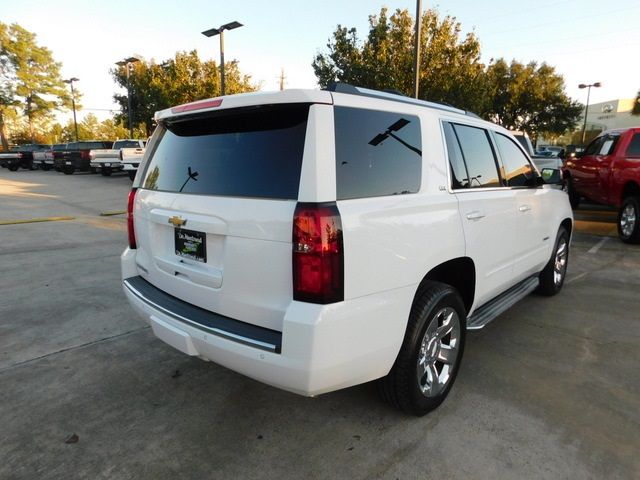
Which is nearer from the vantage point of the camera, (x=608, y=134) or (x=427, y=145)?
(x=427, y=145)

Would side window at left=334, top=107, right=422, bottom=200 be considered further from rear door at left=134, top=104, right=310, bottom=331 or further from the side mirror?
the side mirror

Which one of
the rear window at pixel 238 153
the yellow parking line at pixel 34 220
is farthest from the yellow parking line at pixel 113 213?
the rear window at pixel 238 153

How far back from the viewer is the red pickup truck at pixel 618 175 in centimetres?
755

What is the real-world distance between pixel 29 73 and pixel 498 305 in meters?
64.3

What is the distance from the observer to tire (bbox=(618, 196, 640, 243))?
7.41 metres

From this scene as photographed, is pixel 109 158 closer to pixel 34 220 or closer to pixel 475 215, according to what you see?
pixel 34 220

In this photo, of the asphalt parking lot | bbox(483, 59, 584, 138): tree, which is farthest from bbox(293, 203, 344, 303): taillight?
bbox(483, 59, 584, 138): tree

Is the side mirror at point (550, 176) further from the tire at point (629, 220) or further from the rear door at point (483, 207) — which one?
the tire at point (629, 220)

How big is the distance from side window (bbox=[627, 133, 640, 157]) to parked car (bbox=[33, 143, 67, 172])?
2898cm

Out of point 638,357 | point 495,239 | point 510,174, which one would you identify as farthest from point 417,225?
point 638,357

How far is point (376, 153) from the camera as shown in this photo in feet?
7.76

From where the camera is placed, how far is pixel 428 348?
8.80 feet

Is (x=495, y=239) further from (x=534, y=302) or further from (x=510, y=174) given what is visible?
(x=534, y=302)

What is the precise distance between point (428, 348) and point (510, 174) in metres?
1.84
